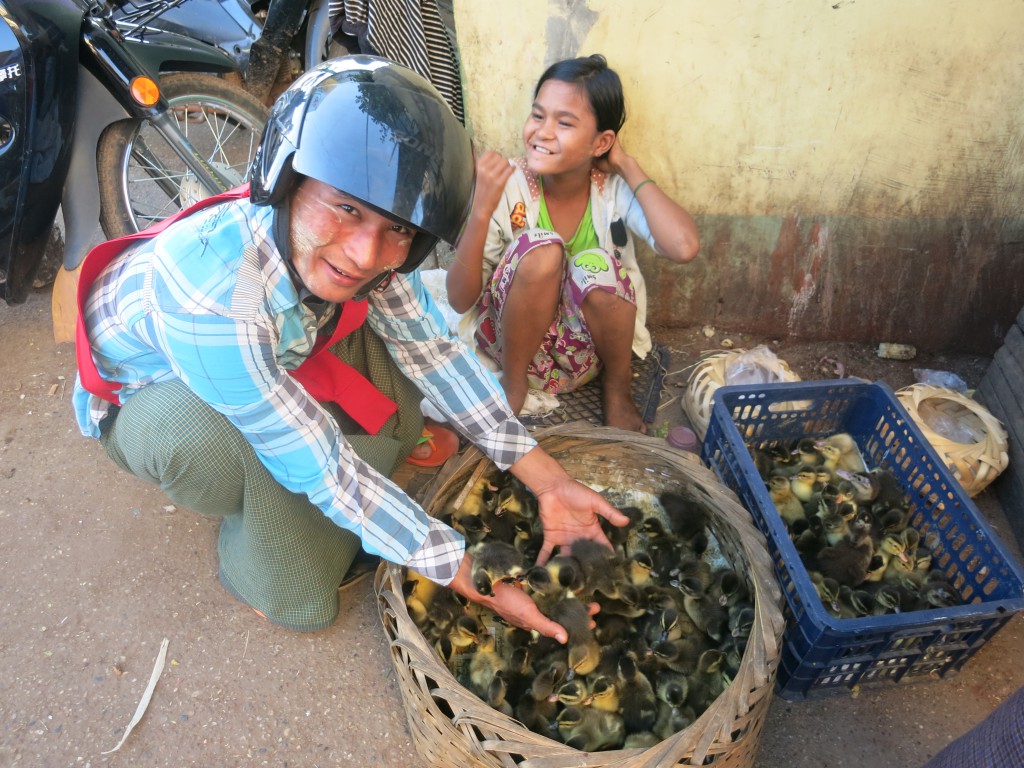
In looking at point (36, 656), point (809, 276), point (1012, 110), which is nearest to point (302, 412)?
point (36, 656)

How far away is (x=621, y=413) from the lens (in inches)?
116

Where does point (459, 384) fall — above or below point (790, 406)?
above

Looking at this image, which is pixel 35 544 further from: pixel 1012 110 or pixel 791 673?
pixel 1012 110

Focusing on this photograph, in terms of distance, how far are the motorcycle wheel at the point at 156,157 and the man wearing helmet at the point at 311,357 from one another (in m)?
1.78

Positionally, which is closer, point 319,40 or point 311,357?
point 311,357

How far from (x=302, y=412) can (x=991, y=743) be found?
1.56m

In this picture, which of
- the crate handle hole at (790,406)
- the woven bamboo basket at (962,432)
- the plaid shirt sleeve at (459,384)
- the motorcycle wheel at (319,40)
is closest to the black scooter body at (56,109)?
the motorcycle wheel at (319,40)

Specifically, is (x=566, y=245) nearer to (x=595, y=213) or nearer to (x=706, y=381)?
(x=595, y=213)

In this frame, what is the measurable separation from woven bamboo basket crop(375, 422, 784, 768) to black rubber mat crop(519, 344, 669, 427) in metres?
0.72

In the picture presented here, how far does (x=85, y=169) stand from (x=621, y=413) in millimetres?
2753

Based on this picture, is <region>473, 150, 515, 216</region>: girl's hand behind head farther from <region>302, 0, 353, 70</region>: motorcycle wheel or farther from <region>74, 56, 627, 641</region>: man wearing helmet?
<region>302, 0, 353, 70</region>: motorcycle wheel

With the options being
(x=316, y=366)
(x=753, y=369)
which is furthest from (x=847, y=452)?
(x=316, y=366)

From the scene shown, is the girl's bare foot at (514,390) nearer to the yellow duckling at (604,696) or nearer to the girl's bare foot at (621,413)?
the girl's bare foot at (621,413)

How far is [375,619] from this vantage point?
237 cm
